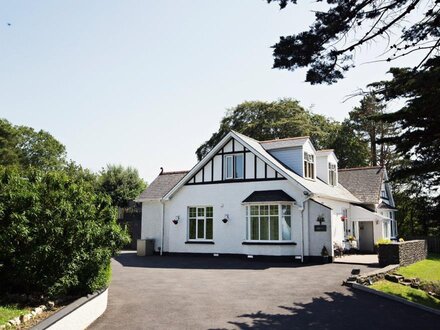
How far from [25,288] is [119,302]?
243cm

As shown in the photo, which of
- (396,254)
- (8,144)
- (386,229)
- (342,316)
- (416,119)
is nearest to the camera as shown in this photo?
(342,316)

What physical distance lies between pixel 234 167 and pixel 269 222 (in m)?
3.86

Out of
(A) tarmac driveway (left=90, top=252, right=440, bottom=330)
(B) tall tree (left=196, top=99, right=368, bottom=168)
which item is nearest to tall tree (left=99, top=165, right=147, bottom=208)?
(B) tall tree (left=196, top=99, right=368, bottom=168)

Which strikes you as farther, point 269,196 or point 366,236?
point 366,236

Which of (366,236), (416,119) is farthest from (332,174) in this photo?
(416,119)

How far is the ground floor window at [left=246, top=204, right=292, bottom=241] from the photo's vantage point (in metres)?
21.2

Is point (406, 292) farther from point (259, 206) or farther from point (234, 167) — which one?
point (234, 167)

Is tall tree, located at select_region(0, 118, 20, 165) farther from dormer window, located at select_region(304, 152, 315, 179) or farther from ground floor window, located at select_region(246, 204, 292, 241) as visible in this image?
dormer window, located at select_region(304, 152, 315, 179)


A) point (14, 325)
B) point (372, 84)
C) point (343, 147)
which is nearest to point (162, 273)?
point (14, 325)

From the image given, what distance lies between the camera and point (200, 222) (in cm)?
2405

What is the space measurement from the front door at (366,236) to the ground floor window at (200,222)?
10.2 meters

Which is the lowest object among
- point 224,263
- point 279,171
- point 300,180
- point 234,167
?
point 224,263

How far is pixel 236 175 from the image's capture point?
23219mm

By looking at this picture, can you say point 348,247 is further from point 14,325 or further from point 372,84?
point 14,325
